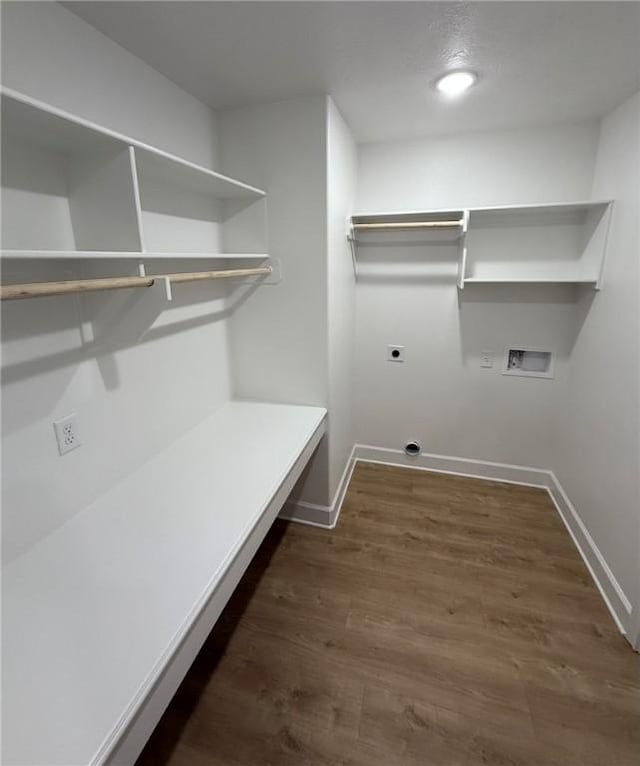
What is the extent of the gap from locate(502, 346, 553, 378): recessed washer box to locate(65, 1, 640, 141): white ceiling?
4.52 feet

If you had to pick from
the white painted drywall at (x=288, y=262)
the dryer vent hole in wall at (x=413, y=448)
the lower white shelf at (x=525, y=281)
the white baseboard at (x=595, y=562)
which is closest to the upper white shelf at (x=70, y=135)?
the white painted drywall at (x=288, y=262)

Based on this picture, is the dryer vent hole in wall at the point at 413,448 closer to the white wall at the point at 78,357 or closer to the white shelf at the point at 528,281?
the white shelf at the point at 528,281

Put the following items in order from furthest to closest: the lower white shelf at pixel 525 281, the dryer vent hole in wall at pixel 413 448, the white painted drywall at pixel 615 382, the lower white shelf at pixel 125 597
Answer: the dryer vent hole in wall at pixel 413 448 → the lower white shelf at pixel 525 281 → the white painted drywall at pixel 615 382 → the lower white shelf at pixel 125 597

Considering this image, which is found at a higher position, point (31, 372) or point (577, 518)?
point (31, 372)

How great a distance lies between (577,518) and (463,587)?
2.94ft

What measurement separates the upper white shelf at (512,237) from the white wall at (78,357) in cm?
133

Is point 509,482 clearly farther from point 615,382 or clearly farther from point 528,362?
point 615,382

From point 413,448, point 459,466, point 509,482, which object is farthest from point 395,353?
point 509,482

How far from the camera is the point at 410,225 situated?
2.35 metres

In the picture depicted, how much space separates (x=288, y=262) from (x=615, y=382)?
70.2 inches

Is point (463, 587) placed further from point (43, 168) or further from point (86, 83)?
point (86, 83)

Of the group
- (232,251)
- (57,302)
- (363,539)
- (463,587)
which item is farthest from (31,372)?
(463,587)

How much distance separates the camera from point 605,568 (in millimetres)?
1920

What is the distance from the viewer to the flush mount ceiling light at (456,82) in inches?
63.4
